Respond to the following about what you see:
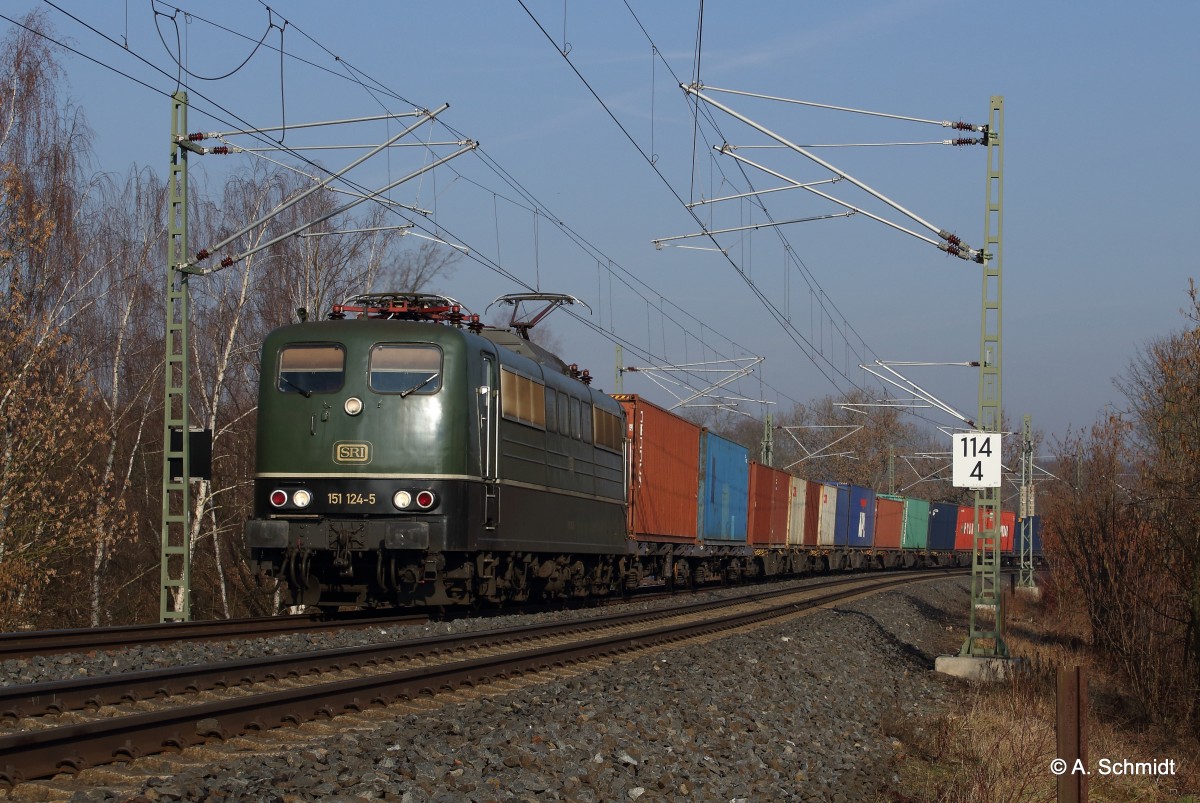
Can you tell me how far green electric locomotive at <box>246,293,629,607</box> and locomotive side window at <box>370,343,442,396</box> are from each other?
0.01 meters

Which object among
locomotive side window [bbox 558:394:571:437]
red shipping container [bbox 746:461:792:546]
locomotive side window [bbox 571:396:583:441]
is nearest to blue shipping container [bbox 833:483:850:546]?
red shipping container [bbox 746:461:792:546]

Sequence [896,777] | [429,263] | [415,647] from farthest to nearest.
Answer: [429,263] < [415,647] < [896,777]

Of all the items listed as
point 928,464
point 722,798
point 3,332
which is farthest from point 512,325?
point 928,464

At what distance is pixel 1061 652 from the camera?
19.4m

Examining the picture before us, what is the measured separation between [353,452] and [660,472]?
10582 mm

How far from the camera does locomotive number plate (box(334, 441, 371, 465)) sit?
46.6ft

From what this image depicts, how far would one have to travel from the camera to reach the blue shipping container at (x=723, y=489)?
27984 mm

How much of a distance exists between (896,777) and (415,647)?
466cm

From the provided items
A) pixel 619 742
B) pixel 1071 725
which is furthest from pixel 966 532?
pixel 1071 725

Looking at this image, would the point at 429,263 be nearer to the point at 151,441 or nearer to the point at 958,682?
the point at 151,441

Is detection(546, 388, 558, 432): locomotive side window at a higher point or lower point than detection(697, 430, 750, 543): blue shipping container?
higher

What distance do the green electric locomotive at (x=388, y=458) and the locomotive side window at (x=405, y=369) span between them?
1 cm

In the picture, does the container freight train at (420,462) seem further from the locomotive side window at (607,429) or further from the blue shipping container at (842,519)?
the blue shipping container at (842,519)

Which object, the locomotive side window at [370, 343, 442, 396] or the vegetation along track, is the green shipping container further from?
the vegetation along track
